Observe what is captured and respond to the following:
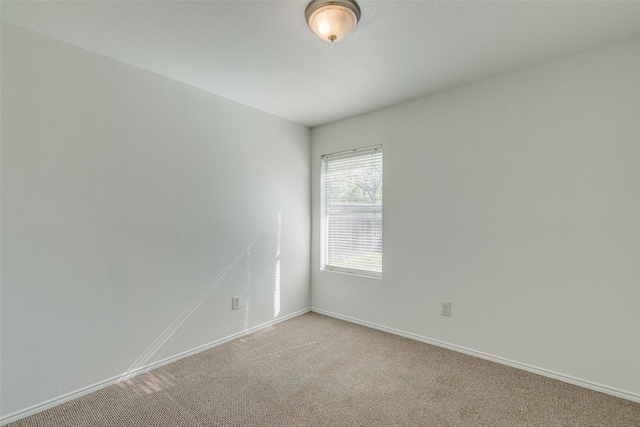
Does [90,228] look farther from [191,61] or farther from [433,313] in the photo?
[433,313]

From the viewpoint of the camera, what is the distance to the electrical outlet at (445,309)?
2.81 metres

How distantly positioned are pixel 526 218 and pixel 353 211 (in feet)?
5.56

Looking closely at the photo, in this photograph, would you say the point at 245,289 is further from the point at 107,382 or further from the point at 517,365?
the point at 517,365

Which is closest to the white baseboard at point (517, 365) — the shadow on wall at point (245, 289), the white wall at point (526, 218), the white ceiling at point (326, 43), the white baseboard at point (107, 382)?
the white wall at point (526, 218)

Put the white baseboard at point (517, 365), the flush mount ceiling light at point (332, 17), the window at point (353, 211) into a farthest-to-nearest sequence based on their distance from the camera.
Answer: the window at point (353, 211)
the white baseboard at point (517, 365)
the flush mount ceiling light at point (332, 17)

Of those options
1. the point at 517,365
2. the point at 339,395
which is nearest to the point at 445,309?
the point at 517,365

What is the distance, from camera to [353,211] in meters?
3.59

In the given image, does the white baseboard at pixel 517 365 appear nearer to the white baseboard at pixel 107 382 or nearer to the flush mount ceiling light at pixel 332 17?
the white baseboard at pixel 107 382

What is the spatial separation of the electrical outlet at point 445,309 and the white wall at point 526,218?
0.18 feet

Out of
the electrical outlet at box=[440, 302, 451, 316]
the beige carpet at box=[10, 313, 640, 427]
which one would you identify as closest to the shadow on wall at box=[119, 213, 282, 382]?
the beige carpet at box=[10, 313, 640, 427]

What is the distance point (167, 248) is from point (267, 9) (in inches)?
75.8

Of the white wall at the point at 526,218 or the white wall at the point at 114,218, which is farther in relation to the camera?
the white wall at the point at 526,218

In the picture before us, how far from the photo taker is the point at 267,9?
1.76m

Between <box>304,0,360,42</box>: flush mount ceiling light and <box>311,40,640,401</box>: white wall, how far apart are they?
1.46 metres
